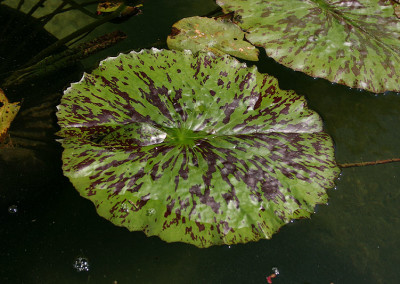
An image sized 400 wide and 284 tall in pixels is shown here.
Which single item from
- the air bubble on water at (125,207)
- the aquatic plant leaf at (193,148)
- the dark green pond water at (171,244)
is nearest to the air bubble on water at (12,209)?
the dark green pond water at (171,244)

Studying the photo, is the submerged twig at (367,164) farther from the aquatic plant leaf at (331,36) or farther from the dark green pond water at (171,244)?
the aquatic plant leaf at (331,36)

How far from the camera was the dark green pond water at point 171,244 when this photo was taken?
1315 millimetres

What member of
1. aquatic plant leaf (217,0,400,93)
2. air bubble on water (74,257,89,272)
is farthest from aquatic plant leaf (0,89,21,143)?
aquatic plant leaf (217,0,400,93)

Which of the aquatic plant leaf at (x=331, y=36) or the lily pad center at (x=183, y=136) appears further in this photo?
the aquatic plant leaf at (x=331, y=36)

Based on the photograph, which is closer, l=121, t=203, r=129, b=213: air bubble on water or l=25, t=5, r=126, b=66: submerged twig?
l=121, t=203, r=129, b=213: air bubble on water

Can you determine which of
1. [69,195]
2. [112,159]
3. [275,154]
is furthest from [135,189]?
[275,154]

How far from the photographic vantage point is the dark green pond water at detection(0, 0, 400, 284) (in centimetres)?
132

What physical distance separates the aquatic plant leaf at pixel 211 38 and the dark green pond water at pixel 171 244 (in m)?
0.56

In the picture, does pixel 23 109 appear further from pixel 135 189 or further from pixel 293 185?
pixel 293 185

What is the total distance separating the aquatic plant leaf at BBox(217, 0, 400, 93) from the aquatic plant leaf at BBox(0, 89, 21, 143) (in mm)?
1200

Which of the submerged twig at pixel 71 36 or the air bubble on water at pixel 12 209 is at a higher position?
the submerged twig at pixel 71 36

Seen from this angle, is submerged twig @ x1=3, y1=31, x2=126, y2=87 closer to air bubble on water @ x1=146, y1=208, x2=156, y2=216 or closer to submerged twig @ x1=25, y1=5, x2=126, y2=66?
submerged twig @ x1=25, y1=5, x2=126, y2=66

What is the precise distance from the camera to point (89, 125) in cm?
144

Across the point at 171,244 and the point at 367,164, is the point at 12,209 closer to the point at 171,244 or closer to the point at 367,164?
the point at 171,244
